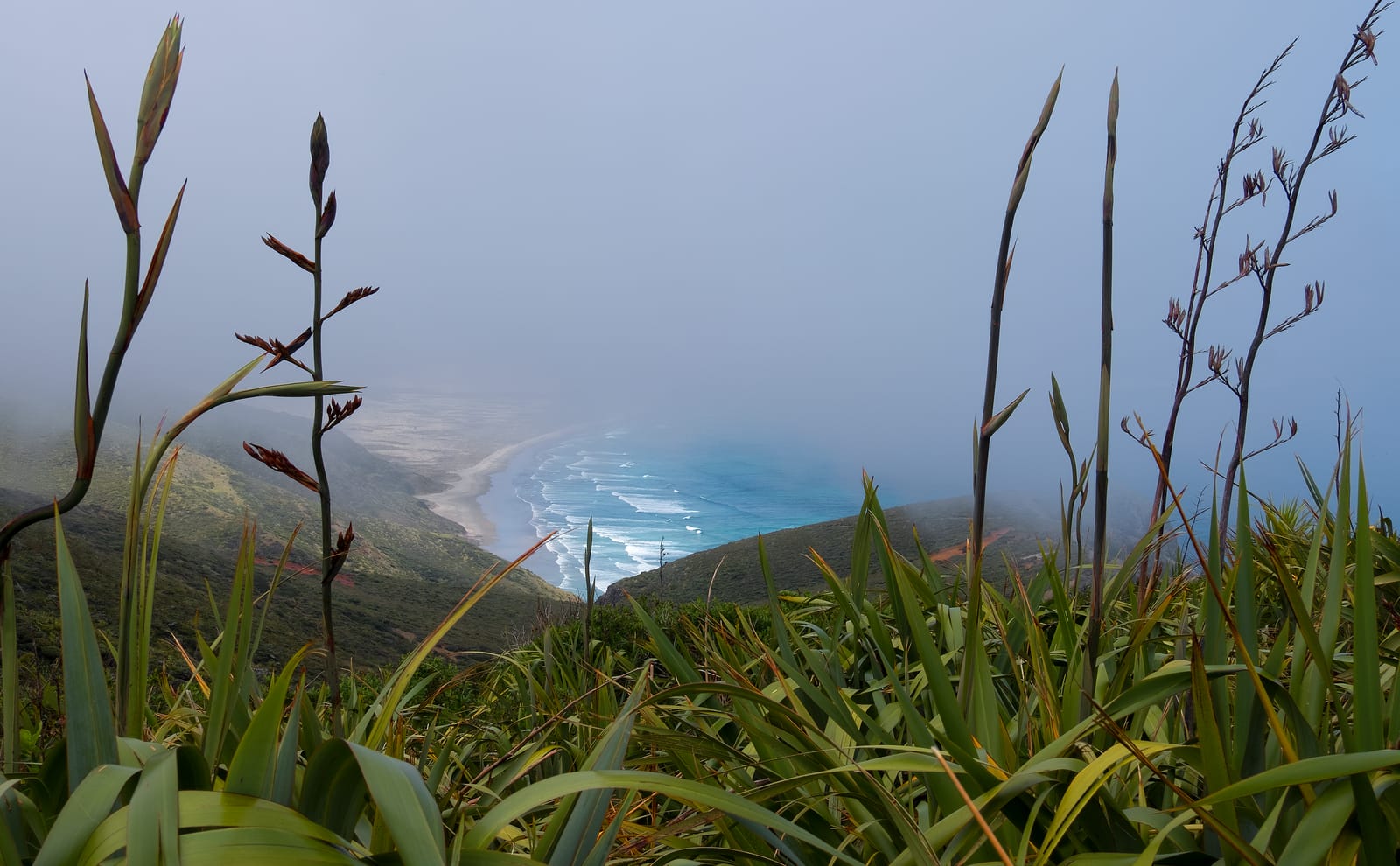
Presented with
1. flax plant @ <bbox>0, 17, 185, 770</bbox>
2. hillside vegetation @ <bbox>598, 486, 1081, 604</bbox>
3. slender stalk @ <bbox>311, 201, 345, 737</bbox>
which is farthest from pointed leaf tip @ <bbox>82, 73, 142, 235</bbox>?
hillside vegetation @ <bbox>598, 486, 1081, 604</bbox>

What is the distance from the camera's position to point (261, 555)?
6.63m

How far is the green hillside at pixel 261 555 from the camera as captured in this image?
13844 millimetres

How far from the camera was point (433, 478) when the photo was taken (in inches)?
3184

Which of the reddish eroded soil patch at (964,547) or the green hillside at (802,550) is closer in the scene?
the reddish eroded soil patch at (964,547)

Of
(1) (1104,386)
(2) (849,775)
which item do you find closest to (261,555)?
(2) (849,775)

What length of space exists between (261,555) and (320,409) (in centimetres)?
635

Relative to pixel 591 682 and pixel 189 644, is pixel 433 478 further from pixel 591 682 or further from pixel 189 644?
pixel 591 682

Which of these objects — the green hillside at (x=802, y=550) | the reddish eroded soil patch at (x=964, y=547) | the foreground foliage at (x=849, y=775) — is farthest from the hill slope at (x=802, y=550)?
the foreground foliage at (x=849, y=775)

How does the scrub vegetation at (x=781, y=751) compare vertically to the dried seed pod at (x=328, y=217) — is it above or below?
below

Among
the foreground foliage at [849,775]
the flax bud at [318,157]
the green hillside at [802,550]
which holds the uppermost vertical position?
the flax bud at [318,157]

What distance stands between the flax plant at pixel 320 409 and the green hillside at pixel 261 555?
0.13m

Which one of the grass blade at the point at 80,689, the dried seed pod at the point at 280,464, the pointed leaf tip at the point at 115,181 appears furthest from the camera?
the dried seed pod at the point at 280,464

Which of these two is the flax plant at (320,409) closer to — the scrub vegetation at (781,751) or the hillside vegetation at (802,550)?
the scrub vegetation at (781,751)

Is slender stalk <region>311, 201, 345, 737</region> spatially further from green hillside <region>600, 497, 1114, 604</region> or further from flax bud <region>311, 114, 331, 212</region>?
green hillside <region>600, 497, 1114, 604</region>
